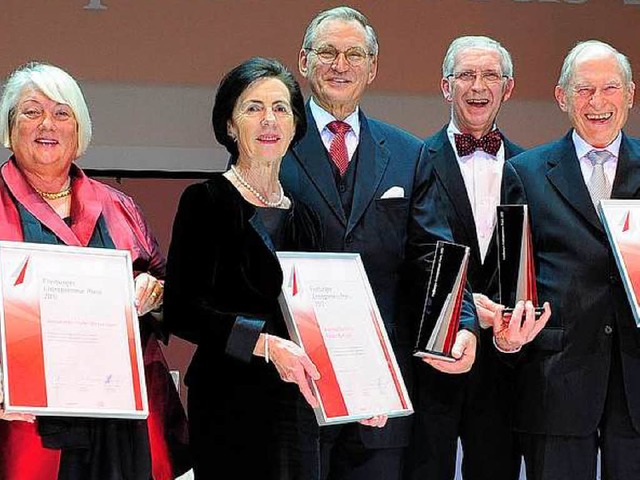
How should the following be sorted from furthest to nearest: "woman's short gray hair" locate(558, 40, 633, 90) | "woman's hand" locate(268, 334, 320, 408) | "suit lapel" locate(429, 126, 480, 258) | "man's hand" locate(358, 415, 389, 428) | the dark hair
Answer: "suit lapel" locate(429, 126, 480, 258) → "woman's short gray hair" locate(558, 40, 633, 90) → the dark hair → "man's hand" locate(358, 415, 389, 428) → "woman's hand" locate(268, 334, 320, 408)

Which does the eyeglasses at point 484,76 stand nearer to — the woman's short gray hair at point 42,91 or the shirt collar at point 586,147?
the shirt collar at point 586,147

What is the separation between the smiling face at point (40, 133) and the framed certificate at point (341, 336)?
0.71 meters

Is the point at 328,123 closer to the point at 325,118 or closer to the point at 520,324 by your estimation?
the point at 325,118

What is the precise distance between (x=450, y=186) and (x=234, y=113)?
952 mm

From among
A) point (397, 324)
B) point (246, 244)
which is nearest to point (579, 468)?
point (397, 324)

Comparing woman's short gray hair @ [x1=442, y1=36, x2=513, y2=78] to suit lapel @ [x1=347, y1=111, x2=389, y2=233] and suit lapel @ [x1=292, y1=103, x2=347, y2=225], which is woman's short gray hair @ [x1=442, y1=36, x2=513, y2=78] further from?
suit lapel @ [x1=292, y1=103, x2=347, y2=225]

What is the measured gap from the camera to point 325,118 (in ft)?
11.7

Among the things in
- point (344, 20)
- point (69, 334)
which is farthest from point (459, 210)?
point (69, 334)

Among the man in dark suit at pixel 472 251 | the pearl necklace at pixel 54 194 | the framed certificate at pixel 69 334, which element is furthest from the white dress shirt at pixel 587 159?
the pearl necklace at pixel 54 194

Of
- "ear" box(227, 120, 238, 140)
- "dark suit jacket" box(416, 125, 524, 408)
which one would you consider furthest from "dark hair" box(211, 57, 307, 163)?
"dark suit jacket" box(416, 125, 524, 408)

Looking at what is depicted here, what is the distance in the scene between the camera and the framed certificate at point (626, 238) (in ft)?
10.7

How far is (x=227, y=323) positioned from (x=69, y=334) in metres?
0.41

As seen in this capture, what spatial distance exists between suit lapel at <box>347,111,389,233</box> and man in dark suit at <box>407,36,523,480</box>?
19 cm

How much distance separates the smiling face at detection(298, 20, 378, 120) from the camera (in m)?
3.54
